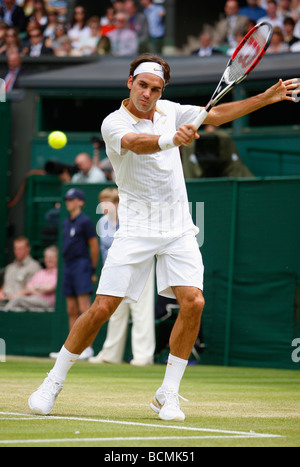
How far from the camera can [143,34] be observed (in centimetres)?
1862

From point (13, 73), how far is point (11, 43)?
1165 millimetres

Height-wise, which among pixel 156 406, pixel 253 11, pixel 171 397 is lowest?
pixel 156 406

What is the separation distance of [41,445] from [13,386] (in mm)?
3835

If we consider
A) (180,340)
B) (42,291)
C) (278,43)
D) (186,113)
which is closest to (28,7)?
(278,43)

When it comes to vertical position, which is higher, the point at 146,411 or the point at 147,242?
the point at 147,242

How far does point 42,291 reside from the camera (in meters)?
14.5

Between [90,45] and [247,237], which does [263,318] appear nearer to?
[247,237]

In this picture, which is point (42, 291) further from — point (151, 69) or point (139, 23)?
→ point (151, 69)

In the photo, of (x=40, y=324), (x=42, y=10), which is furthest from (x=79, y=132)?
(x=40, y=324)

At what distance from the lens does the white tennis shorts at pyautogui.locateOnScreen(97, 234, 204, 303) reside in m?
6.09

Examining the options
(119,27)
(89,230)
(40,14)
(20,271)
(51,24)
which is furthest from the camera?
(40,14)

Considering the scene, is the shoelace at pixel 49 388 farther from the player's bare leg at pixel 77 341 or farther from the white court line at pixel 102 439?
the white court line at pixel 102 439

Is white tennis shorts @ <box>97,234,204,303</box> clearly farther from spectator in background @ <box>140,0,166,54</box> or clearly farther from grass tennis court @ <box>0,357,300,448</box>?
spectator in background @ <box>140,0,166,54</box>
